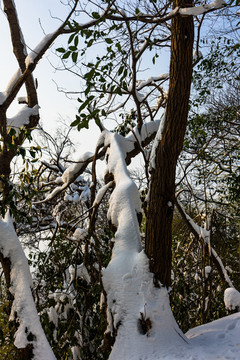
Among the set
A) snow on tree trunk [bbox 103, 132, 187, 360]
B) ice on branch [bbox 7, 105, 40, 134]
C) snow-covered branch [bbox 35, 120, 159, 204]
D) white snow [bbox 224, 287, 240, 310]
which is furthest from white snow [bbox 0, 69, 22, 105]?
white snow [bbox 224, 287, 240, 310]

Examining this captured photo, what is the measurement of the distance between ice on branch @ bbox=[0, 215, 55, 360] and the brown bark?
44.3 inches

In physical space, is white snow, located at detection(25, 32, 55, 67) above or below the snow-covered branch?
above

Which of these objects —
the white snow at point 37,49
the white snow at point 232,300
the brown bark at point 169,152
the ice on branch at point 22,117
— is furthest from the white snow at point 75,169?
the white snow at point 232,300

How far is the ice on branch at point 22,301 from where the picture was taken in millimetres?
2563

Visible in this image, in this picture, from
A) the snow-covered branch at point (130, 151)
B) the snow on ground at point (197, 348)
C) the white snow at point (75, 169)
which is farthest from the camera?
the white snow at point (75, 169)

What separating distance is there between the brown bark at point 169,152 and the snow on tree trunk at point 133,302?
0.43 feet

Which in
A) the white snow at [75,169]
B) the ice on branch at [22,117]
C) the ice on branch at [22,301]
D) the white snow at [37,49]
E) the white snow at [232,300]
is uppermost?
the white snow at [37,49]

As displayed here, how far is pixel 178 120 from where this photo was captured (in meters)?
2.64

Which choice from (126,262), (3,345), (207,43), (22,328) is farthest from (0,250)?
(207,43)

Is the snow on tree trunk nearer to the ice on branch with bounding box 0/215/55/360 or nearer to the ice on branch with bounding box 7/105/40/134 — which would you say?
the ice on branch with bounding box 0/215/55/360

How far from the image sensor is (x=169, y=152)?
2.69 metres

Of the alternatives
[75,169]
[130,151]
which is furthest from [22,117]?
[130,151]

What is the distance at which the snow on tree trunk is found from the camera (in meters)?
2.27

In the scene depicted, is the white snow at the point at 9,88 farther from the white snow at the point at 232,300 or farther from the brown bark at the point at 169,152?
the white snow at the point at 232,300
